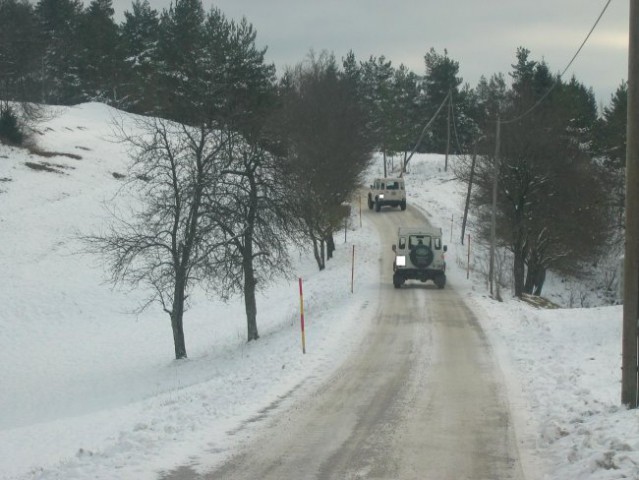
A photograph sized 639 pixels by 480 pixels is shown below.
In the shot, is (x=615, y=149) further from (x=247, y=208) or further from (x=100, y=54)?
(x=100, y=54)

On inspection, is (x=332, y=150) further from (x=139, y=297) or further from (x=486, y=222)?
(x=139, y=297)

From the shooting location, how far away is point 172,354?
1137 inches

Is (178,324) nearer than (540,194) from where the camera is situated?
Yes

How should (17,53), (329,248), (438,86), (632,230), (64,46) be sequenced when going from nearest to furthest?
(632,230) → (329,248) → (17,53) → (64,46) → (438,86)

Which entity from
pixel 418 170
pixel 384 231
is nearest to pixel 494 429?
pixel 384 231

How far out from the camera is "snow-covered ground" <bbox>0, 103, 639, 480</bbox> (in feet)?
31.5

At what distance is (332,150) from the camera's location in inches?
1734

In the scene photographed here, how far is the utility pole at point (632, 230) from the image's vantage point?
33.4ft

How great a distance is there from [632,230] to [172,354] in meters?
21.4

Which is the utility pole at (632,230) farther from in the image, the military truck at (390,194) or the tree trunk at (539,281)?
the military truck at (390,194)

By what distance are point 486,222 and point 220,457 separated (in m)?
37.4

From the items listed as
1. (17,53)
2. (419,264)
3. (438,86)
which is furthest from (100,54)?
(419,264)

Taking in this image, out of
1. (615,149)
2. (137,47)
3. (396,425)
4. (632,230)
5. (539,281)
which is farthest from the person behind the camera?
(137,47)

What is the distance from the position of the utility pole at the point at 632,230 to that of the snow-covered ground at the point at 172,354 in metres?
0.50
